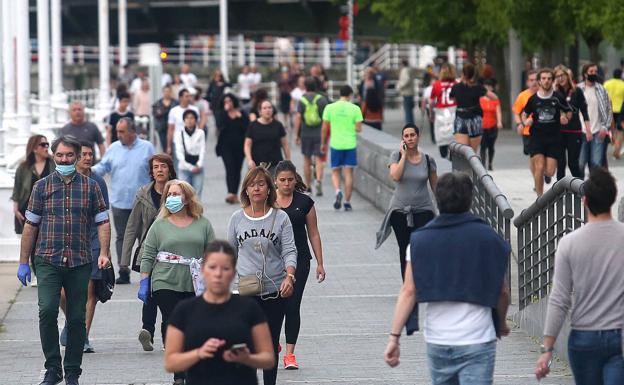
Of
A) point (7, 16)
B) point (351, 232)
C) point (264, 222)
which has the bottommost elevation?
point (351, 232)

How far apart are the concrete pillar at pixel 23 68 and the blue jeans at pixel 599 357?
50.0ft

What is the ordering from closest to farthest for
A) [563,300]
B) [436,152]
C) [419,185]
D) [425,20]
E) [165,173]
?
[563,300] < [165,173] < [419,185] < [436,152] < [425,20]

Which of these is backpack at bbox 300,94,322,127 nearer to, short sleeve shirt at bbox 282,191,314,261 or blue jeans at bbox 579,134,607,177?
blue jeans at bbox 579,134,607,177

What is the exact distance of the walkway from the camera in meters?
10.9

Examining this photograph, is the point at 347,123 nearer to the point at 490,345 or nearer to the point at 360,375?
the point at 360,375

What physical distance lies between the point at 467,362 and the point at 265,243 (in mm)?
2863

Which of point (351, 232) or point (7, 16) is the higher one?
point (7, 16)

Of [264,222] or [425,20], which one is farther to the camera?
[425,20]

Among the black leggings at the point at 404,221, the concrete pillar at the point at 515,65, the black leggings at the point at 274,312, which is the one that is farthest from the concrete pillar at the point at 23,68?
the concrete pillar at the point at 515,65

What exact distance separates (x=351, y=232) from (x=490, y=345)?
12.6 metres

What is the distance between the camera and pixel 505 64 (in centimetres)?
4319

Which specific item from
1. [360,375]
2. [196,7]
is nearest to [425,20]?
[360,375]

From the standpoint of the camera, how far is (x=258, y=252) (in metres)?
9.70

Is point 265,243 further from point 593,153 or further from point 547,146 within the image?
point 593,153
